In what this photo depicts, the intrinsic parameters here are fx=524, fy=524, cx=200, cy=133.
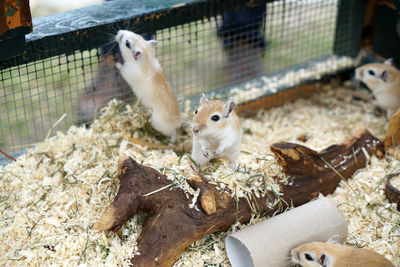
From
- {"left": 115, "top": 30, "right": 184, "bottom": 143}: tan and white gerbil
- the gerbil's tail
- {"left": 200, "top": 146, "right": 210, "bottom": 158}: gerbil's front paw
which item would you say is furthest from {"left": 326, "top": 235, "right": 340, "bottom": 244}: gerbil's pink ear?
{"left": 115, "top": 30, "right": 184, "bottom": 143}: tan and white gerbil

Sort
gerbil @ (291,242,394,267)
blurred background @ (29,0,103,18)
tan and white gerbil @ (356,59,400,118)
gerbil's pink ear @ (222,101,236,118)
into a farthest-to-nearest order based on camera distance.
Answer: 1. blurred background @ (29,0,103,18)
2. tan and white gerbil @ (356,59,400,118)
3. gerbil's pink ear @ (222,101,236,118)
4. gerbil @ (291,242,394,267)

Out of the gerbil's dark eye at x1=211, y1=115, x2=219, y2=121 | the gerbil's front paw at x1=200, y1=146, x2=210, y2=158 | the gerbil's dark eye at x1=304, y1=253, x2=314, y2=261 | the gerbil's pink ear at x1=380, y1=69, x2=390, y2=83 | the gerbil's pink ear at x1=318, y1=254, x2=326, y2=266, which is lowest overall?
the gerbil's dark eye at x1=304, y1=253, x2=314, y2=261

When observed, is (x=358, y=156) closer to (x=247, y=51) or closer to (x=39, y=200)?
(x=247, y=51)

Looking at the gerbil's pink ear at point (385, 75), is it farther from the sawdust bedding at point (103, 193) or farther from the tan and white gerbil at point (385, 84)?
the sawdust bedding at point (103, 193)

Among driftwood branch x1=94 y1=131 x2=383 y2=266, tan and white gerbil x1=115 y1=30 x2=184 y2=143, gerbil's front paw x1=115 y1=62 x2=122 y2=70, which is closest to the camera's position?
driftwood branch x1=94 y1=131 x2=383 y2=266

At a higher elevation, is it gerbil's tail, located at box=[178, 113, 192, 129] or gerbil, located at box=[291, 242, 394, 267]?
gerbil's tail, located at box=[178, 113, 192, 129]

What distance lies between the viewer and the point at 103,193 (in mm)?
3834

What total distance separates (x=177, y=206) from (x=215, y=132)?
598 millimetres

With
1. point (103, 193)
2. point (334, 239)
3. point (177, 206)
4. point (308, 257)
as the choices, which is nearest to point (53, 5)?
point (103, 193)

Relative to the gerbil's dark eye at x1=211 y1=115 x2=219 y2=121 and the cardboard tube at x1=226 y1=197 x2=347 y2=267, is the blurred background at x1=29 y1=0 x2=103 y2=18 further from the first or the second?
the cardboard tube at x1=226 y1=197 x2=347 y2=267

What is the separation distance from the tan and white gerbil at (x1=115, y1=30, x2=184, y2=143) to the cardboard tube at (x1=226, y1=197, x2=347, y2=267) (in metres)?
1.37

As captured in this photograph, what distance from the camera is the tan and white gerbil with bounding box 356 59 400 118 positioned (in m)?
5.07

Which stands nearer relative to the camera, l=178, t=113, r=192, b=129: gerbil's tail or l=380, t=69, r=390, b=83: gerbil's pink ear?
l=178, t=113, r=192, b=129: gerbil's tail

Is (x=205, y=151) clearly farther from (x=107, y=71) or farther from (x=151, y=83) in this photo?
(x=107, y=71)
